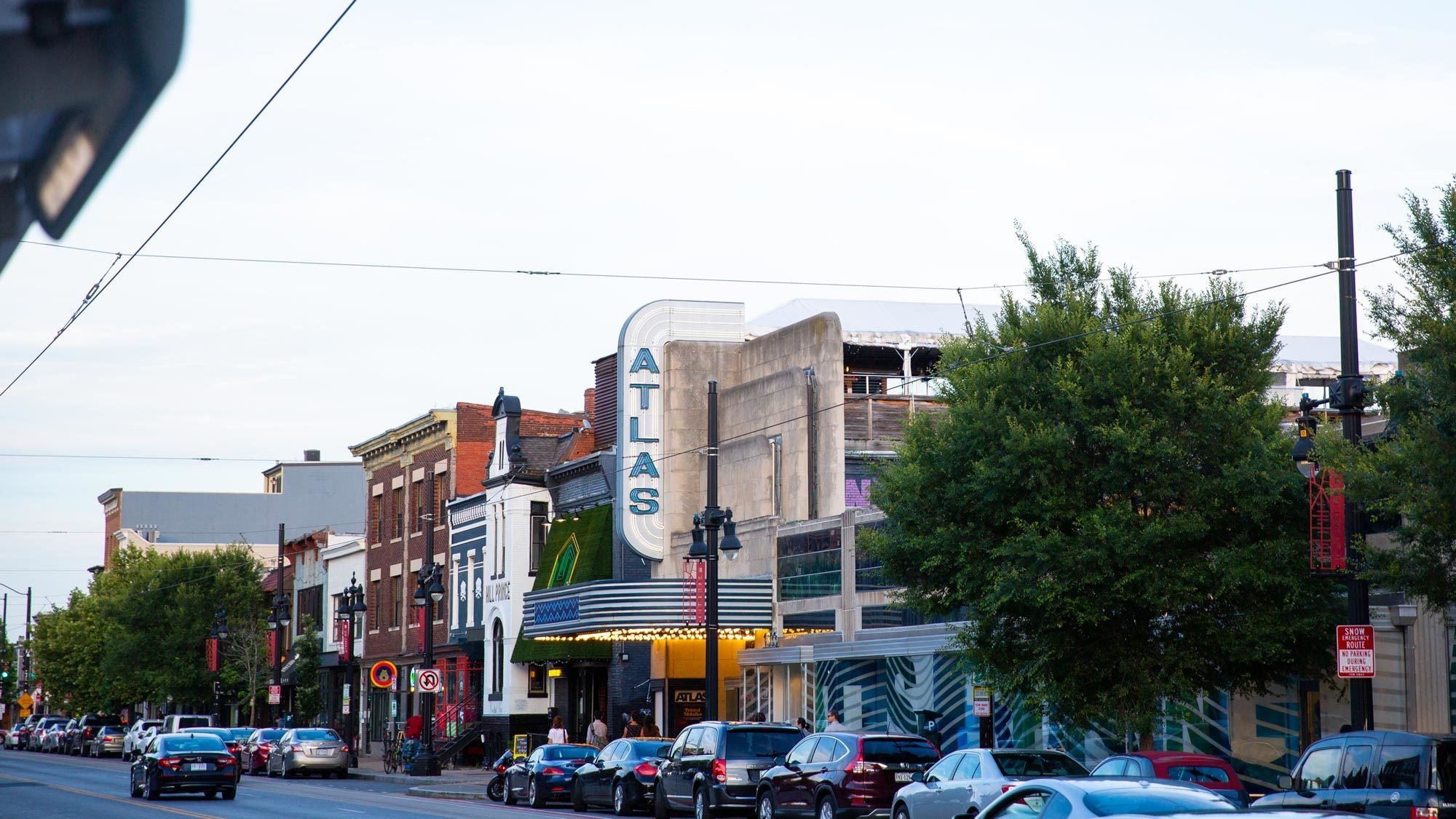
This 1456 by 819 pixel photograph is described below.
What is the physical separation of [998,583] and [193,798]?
2066cm

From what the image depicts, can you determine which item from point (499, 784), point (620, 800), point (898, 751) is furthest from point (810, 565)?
point (898, 751)

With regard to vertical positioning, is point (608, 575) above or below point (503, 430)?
below

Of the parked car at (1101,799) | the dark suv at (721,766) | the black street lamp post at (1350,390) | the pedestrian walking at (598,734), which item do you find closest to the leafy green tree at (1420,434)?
the black street lamp post at (1350,390)

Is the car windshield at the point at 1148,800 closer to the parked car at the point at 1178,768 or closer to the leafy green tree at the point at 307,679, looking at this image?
the parked car at the point at 1178,768

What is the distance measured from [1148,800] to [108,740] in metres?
67.7

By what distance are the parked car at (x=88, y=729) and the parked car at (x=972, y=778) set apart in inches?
2405

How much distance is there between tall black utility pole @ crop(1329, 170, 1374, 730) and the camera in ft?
60.7

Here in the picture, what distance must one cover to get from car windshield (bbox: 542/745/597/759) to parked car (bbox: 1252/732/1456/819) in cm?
1924

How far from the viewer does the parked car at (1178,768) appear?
20094 mm

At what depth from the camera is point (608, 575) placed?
152ft

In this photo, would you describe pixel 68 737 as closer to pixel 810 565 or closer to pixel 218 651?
pixel 218 651

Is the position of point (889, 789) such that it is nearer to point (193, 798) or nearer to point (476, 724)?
point (193, 798)

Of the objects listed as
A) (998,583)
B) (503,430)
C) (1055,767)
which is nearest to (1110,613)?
(998,583)

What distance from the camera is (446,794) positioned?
38219 mm
